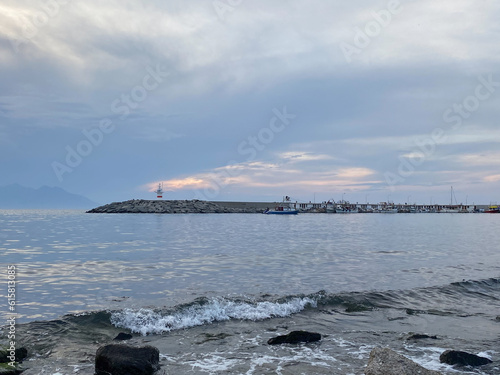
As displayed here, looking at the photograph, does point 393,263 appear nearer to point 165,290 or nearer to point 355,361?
point 165,290

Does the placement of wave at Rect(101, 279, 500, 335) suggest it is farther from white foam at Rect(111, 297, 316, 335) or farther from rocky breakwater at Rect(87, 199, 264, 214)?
rocky breakwater at Rect(87, 199, 264, 214)

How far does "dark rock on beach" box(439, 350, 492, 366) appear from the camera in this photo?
35.1ft

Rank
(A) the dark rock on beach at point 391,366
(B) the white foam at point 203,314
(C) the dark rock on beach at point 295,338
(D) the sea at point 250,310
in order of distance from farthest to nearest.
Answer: (B) the white foam at point 203,314, (C) the dark rock on beach at point 295,338, (D) the sea at point 250,310, (A) the dark rock on beach at point 391,366

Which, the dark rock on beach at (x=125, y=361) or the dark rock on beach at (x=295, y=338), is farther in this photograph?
the dark rock on beach at (x=295, y=338)

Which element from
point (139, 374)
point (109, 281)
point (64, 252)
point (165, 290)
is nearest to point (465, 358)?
point (139, 374)

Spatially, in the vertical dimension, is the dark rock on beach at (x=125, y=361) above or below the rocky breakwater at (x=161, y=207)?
below

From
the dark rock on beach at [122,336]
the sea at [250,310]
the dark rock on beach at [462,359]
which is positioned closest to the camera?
the dark rock on beach at [462,359]

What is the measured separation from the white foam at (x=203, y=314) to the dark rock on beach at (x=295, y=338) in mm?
3265

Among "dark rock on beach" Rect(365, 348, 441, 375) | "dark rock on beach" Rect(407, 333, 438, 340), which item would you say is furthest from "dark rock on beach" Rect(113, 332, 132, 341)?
"dark rock on beach" Rect(407, 333, 438, 340)

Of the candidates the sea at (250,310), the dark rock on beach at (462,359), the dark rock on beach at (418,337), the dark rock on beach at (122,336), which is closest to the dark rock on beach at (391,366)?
the sea at (250,310)

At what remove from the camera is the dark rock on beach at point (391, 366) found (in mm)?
8867

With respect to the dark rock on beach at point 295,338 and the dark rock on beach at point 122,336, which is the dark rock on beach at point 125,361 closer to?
the dark rock on beach at point 122,336

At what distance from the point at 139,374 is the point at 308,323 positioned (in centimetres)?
774

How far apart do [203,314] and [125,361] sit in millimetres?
6410
